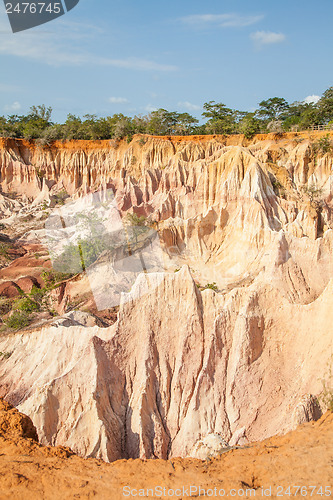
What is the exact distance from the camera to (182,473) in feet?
15.1

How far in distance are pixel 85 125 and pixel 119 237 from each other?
24.6m

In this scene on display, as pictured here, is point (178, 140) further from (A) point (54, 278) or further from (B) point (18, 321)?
(B) point (18, 321)

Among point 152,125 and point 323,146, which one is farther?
point 152,125

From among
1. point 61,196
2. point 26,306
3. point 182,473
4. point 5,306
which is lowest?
point 5,306

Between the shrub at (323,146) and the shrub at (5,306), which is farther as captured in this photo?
the shrub at (323,146)

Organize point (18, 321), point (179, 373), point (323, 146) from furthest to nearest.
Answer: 1. point (323, 146)
2. point (18, 321)
3. point (179, 373)

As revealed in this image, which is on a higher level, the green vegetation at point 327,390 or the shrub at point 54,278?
the green vegetation at point 327,390

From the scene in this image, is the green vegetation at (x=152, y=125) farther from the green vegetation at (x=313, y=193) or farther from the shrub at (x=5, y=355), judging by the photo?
the shrub at (x=5, y=355)

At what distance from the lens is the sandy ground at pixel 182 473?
13.5 feet

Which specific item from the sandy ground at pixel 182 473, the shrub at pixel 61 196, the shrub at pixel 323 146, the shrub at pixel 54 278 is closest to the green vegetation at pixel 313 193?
the shrub at pixel 323 146

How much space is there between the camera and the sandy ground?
13.5 ft

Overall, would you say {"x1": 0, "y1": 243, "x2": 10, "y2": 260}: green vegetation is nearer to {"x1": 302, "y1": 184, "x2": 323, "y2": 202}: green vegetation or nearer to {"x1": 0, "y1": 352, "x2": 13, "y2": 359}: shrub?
{"x1": 0, "y1": 352, "x2": 13, "y2": 359}: shrub

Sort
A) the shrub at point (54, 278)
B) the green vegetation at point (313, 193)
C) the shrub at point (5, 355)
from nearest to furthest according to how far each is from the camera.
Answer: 1. the shrub at point (5, 355)
2. the shrub at point (54, 278)
3. the green vegetation at point (313, 193)

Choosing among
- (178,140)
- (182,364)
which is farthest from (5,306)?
(178,140)
